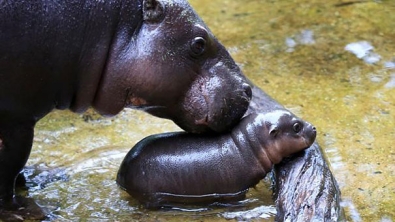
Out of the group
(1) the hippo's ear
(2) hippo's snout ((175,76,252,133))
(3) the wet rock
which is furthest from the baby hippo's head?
(3) the wet rock

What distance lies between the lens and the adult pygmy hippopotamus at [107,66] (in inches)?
139

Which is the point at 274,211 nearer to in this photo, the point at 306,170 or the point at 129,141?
the point at 306,170

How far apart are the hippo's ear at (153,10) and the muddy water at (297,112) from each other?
0.90 m

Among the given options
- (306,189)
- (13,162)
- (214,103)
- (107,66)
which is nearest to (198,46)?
(214,103)

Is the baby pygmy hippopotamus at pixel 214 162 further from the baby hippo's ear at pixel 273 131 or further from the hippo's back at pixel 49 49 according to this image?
the hippo's back at pixel 49 49

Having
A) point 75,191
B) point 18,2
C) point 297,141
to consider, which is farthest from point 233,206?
point 18,2

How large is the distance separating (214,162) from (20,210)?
0.94m

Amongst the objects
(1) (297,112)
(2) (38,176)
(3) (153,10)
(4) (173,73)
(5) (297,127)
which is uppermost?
(3) (153,10)

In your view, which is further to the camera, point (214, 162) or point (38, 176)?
point (38, 176)

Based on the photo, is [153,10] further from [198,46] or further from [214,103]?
[214,103]

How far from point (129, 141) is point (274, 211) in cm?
115

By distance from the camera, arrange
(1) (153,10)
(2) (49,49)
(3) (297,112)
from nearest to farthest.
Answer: (2) (49,49), (1) (153,10), (3) (297,112)

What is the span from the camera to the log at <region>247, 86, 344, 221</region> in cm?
347

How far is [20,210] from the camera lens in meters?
3.79
